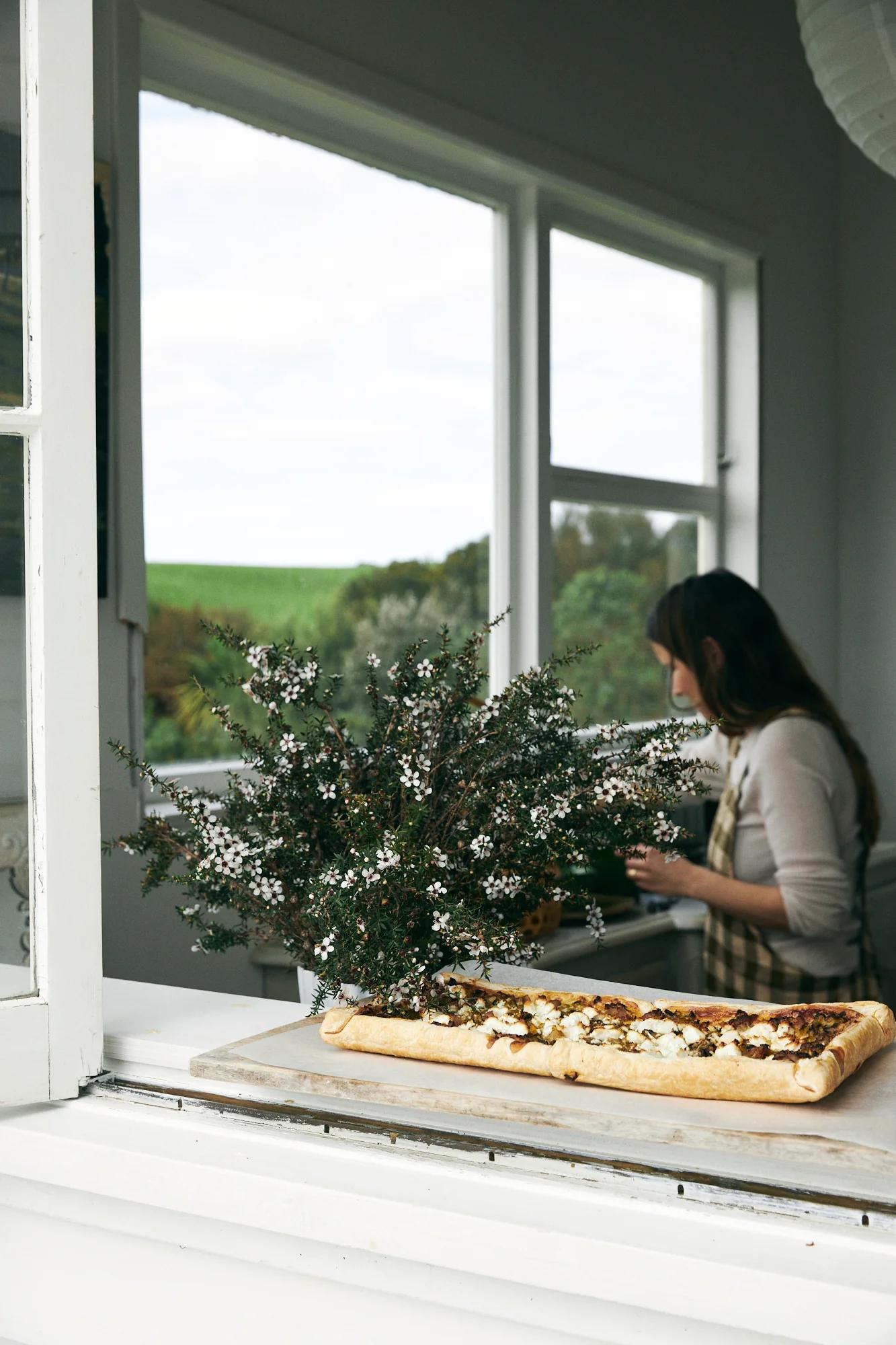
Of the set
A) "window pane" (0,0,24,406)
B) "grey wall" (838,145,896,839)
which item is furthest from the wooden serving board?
"grey wall" (838,145,896,839)

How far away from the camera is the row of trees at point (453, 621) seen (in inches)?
93.7

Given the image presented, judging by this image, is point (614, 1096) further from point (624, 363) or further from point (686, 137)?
point (686, 137)

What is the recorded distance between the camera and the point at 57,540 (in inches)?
36.9

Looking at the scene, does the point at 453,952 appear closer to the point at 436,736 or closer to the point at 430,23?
the point at 436,736

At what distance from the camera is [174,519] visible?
2.34m

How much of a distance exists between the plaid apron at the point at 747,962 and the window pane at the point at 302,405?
753 mm

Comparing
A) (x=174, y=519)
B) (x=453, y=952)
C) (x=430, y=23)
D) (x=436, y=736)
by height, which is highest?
(x=430, y=23)

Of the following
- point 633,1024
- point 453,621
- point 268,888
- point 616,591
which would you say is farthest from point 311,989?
point 616,591

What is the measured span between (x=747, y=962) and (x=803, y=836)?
0.26 meters

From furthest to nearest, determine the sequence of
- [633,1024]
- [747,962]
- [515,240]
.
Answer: [515,240] < [747,962] < [633,1024]

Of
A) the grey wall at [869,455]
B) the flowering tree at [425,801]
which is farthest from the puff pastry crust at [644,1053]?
the grey wall at [869,455]

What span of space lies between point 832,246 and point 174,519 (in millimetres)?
2506

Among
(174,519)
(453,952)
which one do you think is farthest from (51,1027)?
(174,519)

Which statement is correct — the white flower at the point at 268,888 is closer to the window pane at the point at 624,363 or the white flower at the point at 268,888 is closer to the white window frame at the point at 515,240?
the white window frame at the point at 515,240
